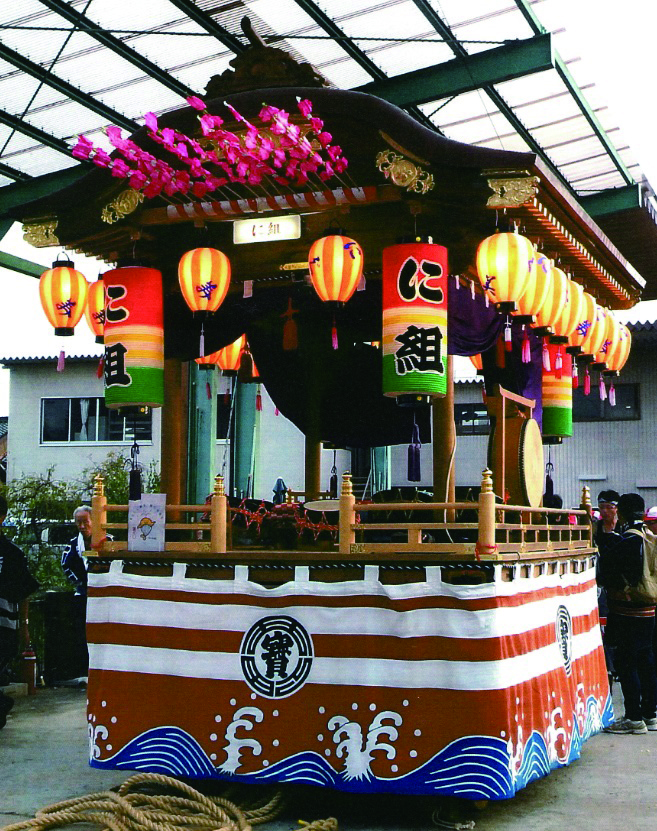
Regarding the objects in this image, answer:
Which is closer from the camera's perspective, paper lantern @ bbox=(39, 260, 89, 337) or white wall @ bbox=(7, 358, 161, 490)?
paper lantern @ bbox=(39, 260, 89, 337)

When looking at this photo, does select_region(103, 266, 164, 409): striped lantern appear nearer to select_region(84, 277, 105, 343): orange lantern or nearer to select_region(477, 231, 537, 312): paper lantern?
select_region(84, 277, 105, 343): orange lantern

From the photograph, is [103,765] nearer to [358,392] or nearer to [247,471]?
[358,392]

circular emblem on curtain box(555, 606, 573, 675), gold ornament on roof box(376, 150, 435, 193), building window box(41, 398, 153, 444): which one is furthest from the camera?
building window box(41, 398, 153, 444)

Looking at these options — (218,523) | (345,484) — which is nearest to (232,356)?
(218,523)

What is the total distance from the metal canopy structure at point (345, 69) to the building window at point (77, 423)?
11.4m

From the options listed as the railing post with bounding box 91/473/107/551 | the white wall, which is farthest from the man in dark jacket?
the white wall

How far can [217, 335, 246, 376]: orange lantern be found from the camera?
10.3 m

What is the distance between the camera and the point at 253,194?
24.8ft

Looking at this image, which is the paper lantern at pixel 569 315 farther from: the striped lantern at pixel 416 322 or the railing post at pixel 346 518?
the railing post at pixel 346 518

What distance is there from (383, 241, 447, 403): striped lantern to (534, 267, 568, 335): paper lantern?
3.53 ft

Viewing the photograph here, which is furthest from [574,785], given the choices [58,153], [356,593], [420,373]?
[58,153]

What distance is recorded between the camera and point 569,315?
8.01 meters

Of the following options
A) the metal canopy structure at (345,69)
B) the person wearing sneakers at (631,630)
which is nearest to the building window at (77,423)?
the metal canopy structure at (345,69)

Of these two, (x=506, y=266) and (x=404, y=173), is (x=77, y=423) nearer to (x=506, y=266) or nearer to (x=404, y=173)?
(x=404, y=173)
